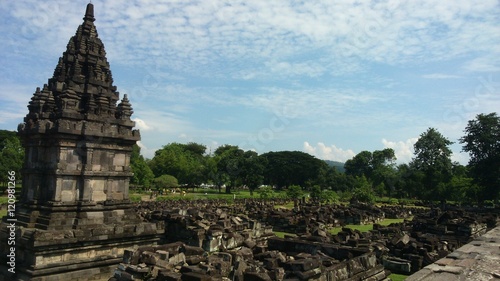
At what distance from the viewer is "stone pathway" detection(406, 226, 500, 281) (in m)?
6.17

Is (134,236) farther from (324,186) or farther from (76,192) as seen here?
(324,186)

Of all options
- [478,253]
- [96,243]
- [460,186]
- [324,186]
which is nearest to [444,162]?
[460,186]

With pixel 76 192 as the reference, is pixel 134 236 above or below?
below

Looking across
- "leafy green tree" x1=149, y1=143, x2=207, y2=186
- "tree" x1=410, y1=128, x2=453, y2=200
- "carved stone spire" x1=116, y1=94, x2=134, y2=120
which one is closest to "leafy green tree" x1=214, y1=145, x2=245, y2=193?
"leafy green tree" x1=149, y1=143, x2=207, y2=186

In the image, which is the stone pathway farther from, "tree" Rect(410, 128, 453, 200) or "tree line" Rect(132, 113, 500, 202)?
"tree" Rect(410, 128, 453, 200)

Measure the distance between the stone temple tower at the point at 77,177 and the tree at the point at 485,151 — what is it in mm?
37998

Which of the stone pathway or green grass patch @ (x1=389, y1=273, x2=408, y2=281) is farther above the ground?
the stone pathway

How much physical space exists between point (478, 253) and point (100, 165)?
33.5 ft

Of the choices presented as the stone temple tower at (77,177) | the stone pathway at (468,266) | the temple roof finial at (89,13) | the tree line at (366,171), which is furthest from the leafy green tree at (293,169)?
the stone pathway at (468,266)

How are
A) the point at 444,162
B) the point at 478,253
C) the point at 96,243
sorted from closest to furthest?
the point at 478,253, the point at 96,243, the point at 444,162

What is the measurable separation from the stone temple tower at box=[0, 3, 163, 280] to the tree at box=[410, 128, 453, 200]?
43.5 metres

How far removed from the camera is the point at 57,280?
8789mm

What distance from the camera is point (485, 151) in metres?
40.0

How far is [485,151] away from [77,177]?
1689 inches
